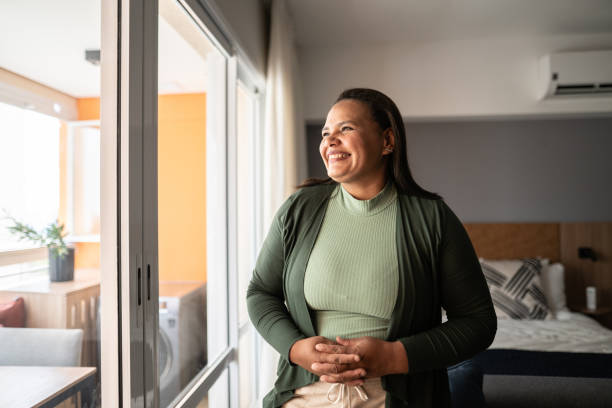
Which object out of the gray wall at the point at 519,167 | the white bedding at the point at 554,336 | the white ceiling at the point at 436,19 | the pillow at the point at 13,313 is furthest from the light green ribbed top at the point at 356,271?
the gray wall at the point at 519,167

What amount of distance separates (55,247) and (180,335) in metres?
0.90

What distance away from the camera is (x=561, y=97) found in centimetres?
332

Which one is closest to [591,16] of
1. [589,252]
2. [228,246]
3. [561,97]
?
[561,97]

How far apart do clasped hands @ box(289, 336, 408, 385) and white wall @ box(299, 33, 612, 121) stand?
283 cm

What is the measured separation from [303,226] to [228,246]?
1059 mm

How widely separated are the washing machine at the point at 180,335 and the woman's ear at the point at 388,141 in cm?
86

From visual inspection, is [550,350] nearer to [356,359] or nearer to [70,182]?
[356,359]

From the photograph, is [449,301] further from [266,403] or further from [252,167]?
[252,167]

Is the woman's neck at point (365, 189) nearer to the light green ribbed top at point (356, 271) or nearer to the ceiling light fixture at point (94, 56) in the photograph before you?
the light green ribbed top at point (356, 271)

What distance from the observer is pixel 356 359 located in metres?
0.87

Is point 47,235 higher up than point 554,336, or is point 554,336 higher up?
point 47,235

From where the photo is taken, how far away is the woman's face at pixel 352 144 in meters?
1.01

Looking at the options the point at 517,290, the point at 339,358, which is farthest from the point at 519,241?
the point at 339,358

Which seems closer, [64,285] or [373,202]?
[64,285]
